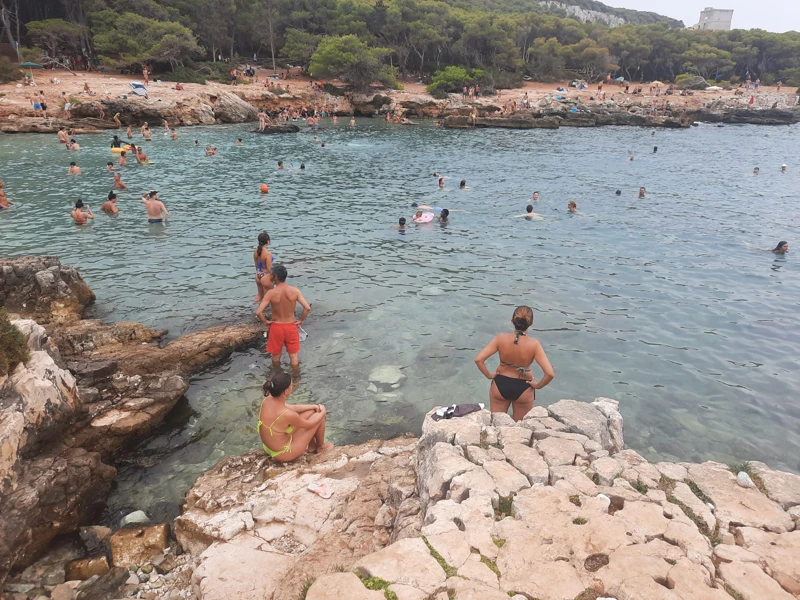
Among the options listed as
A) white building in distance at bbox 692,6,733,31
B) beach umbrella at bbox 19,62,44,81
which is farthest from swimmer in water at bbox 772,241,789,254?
white building in distance at bbox 692,6,733,31

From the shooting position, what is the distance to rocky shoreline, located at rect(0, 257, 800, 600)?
3.83m

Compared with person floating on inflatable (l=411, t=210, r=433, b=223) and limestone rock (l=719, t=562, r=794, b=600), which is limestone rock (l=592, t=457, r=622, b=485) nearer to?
limestone rock (l=719, t=562, r=794, b=600)

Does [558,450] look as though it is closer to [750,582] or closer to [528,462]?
[528,462]

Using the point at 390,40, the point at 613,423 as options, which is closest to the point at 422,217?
the point at 613,423

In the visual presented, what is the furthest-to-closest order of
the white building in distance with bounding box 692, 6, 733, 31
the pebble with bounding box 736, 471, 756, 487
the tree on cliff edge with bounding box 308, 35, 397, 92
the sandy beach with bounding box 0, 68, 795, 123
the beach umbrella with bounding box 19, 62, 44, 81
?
the white building in distance with bounding box 692, 6, 733, 31 → the tree on cliff edge with bounding box 308, 35, 397, 92 → the beach umbrella with bounding box 19, 62, 44, 81 → the sandy beach with bounding box 0, 68, 795, 123 → the pebble with bounding box 736, 471, 756, 487

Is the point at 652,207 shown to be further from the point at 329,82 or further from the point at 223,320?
the point at 329,82

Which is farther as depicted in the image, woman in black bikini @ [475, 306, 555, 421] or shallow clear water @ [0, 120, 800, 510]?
shallow clear water @ [0, 120, 800, 510]

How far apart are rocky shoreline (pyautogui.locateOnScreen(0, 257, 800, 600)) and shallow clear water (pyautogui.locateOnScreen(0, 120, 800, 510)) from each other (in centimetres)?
112

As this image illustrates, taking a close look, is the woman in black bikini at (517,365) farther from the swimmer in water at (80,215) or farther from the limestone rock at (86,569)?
the swimmer in water at (80,215)

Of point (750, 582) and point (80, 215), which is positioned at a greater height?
point (80, 215)

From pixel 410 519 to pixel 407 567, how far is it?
105cm

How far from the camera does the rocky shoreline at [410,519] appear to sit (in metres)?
3.83

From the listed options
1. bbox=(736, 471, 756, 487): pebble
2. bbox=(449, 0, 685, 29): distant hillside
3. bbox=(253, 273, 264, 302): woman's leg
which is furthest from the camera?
bbox=(449, 0, 685, 29): distant hillside

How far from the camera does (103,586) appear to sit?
5.12 meters
